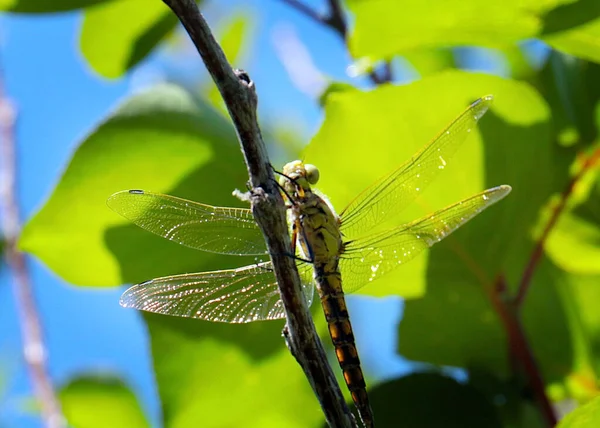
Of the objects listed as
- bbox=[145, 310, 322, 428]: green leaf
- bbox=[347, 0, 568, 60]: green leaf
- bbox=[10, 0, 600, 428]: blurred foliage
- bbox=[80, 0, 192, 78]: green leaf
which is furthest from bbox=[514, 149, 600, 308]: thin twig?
bbox=[80, 0, 192, 78]: green leaf

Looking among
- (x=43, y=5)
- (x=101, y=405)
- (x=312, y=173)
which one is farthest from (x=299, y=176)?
(x=101, y=405)

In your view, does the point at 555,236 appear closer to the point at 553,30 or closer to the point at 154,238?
the point at 553,30

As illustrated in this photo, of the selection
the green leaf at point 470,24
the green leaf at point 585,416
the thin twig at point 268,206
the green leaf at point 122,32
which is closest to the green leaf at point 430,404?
the green leaf at point 585,416

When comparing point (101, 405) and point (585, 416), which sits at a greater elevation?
point (101, 405)

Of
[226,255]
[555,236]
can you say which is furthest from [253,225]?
[555,236]

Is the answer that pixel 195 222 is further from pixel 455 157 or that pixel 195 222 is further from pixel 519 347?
pixel 519 347

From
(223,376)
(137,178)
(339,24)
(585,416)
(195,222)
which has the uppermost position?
(339,24)
